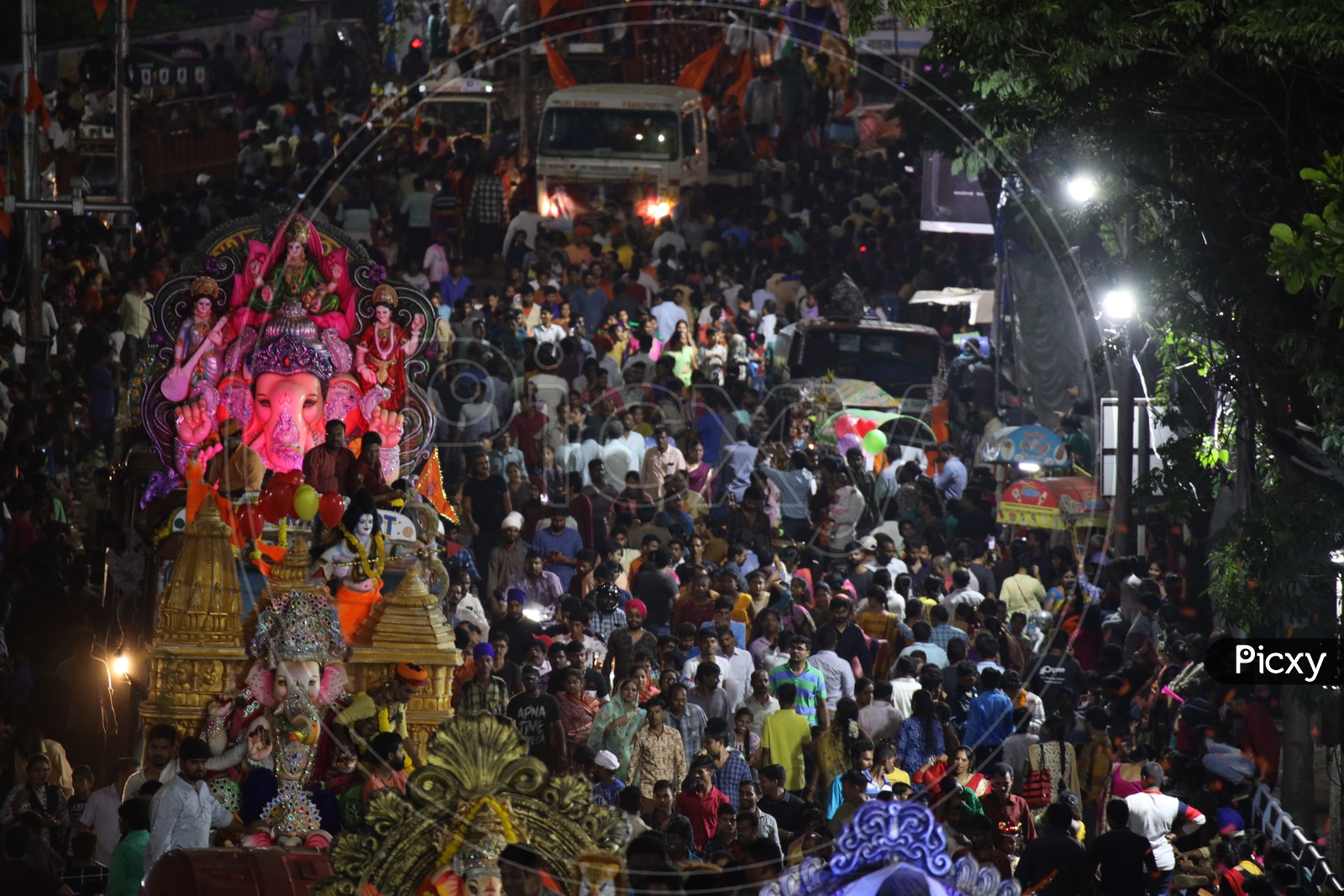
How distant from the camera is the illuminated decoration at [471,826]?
7.85 meters

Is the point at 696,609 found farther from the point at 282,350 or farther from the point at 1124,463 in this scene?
the point at 1124,463

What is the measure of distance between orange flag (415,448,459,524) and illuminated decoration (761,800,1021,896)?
9.15 meters

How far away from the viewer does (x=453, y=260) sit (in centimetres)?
3092

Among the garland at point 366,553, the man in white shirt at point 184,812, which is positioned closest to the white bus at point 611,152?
the garland at point 366,553

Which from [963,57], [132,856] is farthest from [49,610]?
[963,57]

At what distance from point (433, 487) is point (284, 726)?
4.39m

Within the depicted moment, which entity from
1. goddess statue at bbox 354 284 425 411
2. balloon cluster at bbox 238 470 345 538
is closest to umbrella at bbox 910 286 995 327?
goddess statue at bbox 354 284 425 411

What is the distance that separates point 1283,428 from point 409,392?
21.1ft

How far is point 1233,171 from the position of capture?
14.0 meters

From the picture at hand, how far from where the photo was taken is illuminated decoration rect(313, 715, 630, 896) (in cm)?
785

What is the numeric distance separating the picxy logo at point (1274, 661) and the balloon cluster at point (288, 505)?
19.8ft

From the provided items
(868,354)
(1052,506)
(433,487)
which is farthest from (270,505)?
(868,354)

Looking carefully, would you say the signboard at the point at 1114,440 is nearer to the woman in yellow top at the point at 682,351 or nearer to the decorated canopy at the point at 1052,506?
the decorated canopy at the point at 1052,506

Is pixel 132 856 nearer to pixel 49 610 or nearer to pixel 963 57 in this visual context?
pixel 49 610
